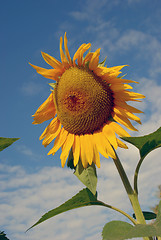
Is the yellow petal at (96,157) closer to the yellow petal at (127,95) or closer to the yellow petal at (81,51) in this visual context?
the yellow petal at (127,95)

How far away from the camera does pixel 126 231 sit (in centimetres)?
184

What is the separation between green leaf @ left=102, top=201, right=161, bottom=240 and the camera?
5.38 feet

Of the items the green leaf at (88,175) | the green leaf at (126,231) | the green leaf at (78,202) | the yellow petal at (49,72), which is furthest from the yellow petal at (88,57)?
the green leaf at (126,231)

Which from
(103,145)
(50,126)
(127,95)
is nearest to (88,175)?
(103,145)

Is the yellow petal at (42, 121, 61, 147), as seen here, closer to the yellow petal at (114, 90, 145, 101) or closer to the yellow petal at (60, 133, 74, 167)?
the yellow petal at (60, 133, 74, 167)

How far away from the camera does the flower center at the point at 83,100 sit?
A: 2.60 metres

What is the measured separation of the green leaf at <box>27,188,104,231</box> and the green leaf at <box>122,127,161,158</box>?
62 cm

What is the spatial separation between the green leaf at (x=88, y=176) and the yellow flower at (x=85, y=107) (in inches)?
2.0

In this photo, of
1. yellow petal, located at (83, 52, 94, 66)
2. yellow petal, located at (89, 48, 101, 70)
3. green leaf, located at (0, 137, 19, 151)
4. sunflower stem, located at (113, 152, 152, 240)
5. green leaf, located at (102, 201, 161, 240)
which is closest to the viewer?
green leaf, located at (102, 201, 161, 240)

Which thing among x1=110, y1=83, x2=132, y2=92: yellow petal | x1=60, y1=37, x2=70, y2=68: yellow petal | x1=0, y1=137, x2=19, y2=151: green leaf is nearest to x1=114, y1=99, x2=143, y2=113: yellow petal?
x1=110, y1=83, x2=132, y2=92: yellow petal

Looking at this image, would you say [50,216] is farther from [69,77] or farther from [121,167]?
[69,77]

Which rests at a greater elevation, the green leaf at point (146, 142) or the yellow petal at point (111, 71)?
the yellow petal at point (111, 71)

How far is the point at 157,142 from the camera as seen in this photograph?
7.61 ft

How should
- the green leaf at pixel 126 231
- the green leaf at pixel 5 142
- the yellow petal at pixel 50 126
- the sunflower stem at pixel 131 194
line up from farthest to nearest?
the yellow petal at pixel 50 126, the sunflower stem at pixel 131 194, the green leaf at pixel 5 142, the green leaf at pixel 126 231
